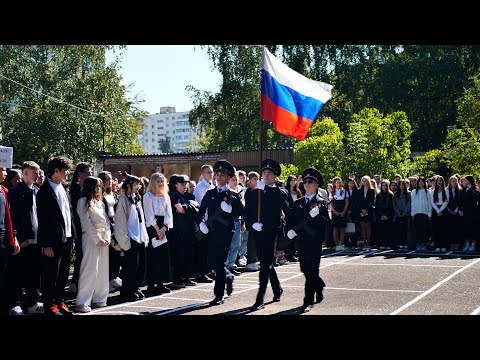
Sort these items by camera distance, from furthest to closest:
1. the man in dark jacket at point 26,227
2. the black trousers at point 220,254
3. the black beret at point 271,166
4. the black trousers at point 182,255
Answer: the black trousers at point 182,255, the black beret at point 271,166, the black trousers at point 220,254, the man in dark jacket at point 26,227

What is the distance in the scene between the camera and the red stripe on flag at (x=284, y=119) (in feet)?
36.5

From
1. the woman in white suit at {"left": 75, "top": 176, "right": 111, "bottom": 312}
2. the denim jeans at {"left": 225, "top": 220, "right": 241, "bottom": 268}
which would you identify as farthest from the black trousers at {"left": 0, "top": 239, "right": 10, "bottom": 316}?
the denim jeans at {"left": 225, "top": 220, "right": 241, "bottom": 268}

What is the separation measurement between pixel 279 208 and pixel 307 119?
1.55 m

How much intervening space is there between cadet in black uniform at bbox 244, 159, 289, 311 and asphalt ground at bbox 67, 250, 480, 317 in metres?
0.40

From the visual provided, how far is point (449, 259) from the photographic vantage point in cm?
Answer: 1677

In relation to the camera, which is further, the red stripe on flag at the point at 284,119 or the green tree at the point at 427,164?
the green tree at the point at 427,164

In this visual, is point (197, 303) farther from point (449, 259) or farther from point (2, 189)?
point (449, 259)

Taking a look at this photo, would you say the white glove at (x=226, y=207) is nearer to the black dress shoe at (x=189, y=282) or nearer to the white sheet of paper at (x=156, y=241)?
the white sheet of paper at (x=156, y=241)

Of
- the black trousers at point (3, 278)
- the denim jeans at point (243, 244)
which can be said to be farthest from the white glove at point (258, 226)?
the denim jeans at point (243, 244)

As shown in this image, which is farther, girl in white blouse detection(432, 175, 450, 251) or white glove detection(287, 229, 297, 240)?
girl in white blouse detection(432, 175, 450, 251)

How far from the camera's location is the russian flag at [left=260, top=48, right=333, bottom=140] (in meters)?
11.2

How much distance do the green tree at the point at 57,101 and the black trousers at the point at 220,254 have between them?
A: 32531 millimetres

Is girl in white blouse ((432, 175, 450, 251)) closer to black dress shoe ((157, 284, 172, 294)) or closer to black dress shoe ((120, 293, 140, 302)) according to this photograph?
black dress shoe ((157, 284, 172, 294))

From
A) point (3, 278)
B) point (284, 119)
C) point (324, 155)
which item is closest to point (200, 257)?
point (284, 119)
